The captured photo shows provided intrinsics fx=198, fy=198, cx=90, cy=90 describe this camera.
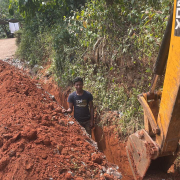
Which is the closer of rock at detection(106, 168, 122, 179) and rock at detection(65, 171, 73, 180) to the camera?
rock at detection(65, 171, 73, 180)

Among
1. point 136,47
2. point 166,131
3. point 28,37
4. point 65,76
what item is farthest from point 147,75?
point 28,37

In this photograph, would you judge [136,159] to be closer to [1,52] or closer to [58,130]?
[58,130]

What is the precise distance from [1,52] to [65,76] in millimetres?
7721

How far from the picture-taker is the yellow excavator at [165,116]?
1.79 m

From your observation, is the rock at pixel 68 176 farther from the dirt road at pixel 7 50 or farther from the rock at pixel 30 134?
the dirt road at pixel 7 50

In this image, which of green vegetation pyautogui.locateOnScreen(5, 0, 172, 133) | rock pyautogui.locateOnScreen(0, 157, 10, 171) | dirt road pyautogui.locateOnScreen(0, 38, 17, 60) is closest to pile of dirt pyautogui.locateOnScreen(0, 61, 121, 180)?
rock pyautogui.locateOnScreen(0, 157, 10, 171)

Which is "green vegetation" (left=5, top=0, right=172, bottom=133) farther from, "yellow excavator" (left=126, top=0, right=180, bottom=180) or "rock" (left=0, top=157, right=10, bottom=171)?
"rock" (left=0, top=157, right=10, bottom=171)

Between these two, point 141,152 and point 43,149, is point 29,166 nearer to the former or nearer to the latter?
point 43,149

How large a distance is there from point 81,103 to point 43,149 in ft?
6.52

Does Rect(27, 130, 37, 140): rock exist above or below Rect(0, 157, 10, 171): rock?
above

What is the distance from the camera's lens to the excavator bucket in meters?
2.46

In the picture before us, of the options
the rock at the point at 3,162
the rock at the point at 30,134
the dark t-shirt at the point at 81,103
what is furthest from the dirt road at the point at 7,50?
the rock at the point at 3,162

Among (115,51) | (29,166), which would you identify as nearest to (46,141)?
(29,166)

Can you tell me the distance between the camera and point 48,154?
100 inches
